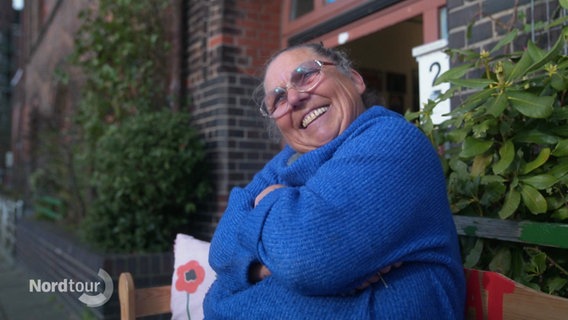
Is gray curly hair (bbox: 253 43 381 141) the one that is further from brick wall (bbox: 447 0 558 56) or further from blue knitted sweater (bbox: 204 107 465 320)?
brick wall (bbox: 447 0 558 56)

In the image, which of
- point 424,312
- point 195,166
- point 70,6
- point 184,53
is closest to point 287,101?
point 424,312

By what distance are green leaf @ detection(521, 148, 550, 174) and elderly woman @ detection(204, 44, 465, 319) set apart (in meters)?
0.43

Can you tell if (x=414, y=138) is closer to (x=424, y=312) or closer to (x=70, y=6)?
(x=424, y=312)

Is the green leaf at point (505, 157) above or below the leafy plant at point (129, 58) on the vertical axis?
below

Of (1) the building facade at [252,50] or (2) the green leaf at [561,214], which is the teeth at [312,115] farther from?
(1) the building facade at [252,50]

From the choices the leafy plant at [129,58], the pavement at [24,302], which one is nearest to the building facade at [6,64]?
the pavement at [24,302]

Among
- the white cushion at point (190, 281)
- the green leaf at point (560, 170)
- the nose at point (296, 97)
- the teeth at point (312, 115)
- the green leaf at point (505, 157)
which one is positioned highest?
the nose at point (296, 97)

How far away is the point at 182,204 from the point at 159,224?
0.25 metres

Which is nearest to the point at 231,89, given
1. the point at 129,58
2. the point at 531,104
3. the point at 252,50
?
the point at 252,50

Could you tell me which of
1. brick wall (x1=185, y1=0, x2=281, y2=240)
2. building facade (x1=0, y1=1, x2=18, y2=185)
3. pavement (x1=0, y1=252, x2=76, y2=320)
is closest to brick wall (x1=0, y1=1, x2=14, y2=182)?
building facade (x1=0, y1=1, x2=18, y2=185)

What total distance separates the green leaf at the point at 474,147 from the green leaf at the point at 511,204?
16 centimetres

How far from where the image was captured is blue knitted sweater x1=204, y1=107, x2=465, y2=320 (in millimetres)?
1180

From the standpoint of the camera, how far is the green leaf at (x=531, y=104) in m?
1.51

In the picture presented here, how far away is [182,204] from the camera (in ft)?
13.7
